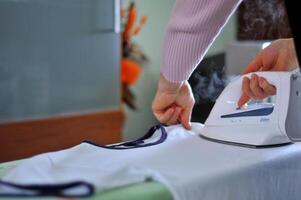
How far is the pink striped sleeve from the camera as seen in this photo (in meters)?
0.78

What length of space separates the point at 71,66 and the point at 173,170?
159cm

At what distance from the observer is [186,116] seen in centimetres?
97

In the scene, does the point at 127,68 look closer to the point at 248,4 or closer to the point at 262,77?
the point at 248,4

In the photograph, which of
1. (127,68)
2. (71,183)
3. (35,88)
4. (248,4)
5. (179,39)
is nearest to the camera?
(71,183)

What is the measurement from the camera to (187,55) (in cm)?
81

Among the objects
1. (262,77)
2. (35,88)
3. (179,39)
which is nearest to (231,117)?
(262,77)

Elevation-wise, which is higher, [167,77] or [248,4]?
[248,4]

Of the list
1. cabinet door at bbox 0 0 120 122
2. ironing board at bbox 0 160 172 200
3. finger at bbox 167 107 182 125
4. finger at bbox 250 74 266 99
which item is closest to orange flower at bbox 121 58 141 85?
cabinet door at bbox 0 0 120 122

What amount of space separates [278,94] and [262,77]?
5cm

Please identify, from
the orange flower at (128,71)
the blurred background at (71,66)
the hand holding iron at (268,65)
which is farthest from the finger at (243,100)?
the orange flower at (128,71)

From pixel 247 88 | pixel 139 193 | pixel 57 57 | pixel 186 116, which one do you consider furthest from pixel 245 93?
pixel 57 57

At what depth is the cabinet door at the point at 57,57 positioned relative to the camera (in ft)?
6.28

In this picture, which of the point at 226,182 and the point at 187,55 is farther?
the point at 187,55

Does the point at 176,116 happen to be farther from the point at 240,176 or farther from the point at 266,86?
the point at 240,176
